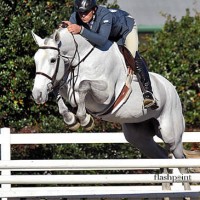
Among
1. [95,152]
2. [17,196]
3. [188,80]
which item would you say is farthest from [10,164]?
[188,80]

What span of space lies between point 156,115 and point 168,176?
1.42 m

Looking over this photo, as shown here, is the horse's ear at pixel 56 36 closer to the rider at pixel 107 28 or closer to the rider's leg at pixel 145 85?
the rider at pixel 107 28

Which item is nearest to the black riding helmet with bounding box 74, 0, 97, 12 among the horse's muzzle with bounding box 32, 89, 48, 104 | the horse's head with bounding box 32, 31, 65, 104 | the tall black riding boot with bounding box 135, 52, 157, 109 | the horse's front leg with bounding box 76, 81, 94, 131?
the horse's head with bounding box 32, 31, 65, 104

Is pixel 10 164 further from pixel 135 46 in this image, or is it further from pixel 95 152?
pixel 95 152

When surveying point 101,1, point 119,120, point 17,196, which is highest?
point 101,1

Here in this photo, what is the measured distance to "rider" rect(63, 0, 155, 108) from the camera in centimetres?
866

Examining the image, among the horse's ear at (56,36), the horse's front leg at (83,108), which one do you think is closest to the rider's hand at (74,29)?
the horse's ear at (56,36)

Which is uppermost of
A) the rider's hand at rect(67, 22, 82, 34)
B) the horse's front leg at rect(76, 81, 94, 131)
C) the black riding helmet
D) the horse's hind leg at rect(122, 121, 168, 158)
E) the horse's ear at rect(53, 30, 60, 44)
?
the black riding helmet

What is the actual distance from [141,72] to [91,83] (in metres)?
0.63

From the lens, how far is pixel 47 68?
8.40 metres

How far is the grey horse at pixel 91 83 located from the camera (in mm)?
8422

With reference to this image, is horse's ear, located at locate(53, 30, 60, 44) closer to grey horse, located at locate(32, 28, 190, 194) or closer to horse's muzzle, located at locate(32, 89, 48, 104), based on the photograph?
grey horse, located at locate(32, 28, 190, 194)

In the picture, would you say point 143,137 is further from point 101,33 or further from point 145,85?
point 101,33

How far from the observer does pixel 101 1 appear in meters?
12.4
